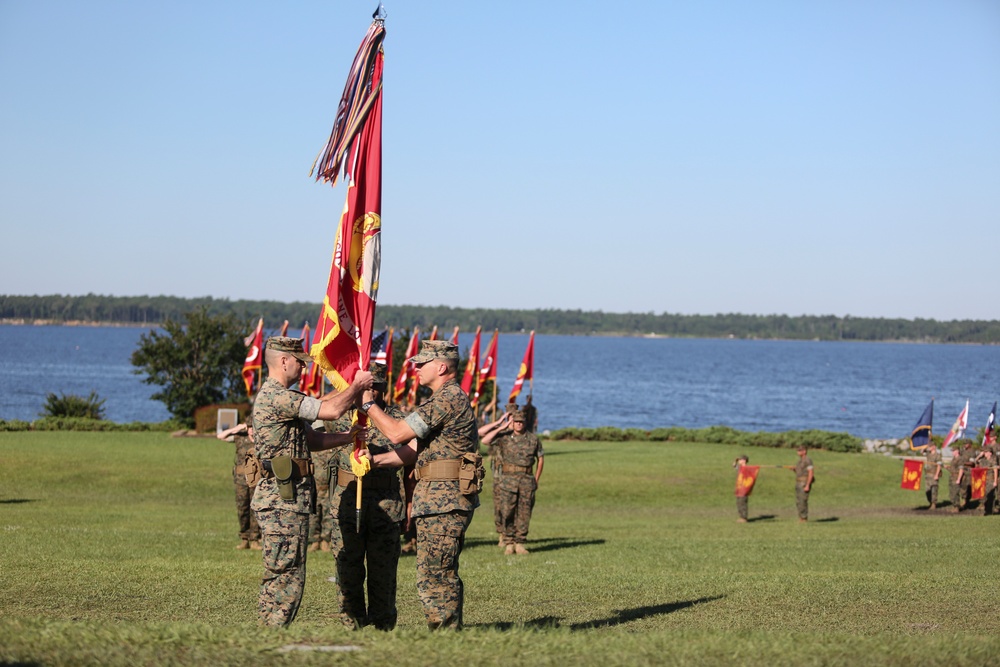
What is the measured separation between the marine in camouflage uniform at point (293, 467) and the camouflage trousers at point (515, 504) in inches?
345

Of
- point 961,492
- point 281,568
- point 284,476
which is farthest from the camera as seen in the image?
point 961,492

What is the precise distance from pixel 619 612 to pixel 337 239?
4.90 metres

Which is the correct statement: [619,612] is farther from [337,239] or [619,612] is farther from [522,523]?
[522,523]

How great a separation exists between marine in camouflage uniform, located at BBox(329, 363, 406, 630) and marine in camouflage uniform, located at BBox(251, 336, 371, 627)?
436 millimetres

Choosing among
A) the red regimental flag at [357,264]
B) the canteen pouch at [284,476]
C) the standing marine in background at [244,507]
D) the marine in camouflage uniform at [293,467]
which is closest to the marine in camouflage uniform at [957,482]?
the standing marine in background at [244,507]

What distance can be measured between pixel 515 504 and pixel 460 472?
28.8 ft

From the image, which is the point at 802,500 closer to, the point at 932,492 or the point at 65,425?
the point at 932,492

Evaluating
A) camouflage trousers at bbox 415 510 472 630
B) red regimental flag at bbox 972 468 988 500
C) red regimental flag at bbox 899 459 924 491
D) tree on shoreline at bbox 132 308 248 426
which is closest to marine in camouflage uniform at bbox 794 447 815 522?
red regimental flag at bbox 972 468 988 500

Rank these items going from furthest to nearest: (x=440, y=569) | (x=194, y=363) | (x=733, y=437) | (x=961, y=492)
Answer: (x=194, y=363) < (x=733, y=437) < (x=961, y=492) < (x=440, y=569)

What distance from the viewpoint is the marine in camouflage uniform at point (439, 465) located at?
28.9ft

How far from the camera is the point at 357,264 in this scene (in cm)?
1012

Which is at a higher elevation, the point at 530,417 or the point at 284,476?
the point at 284,476

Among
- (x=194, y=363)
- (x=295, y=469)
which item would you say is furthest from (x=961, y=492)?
(x=194, y=363)

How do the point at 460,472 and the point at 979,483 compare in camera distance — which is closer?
the point at 460,472
